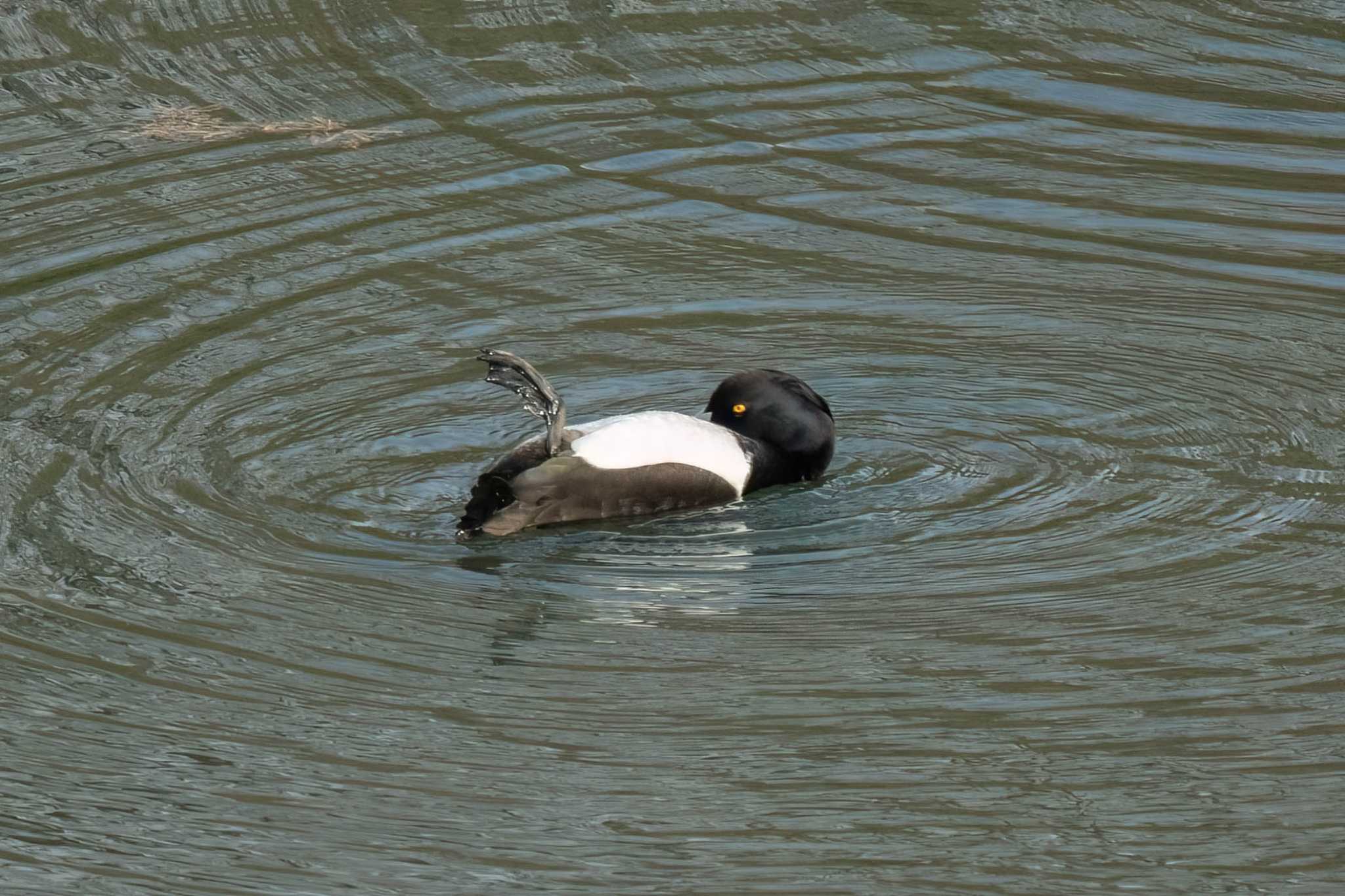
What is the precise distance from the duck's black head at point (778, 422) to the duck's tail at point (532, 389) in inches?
27.0

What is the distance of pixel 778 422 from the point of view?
690 cm

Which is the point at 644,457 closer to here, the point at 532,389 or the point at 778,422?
the point at 532,389

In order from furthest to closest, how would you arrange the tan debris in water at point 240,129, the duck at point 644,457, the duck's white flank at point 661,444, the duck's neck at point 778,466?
the tan debris in water at point 240,129 < the duck's neck at point 778,466 < the duck's white flank at point 661,444 < the duck at point 644,457

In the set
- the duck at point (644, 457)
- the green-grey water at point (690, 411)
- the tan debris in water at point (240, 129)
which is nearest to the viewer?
the green-grey water at point (690, 411)

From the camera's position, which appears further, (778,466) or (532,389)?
(778,466)

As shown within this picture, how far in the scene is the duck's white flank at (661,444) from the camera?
6.58 meters

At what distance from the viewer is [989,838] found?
4496mm

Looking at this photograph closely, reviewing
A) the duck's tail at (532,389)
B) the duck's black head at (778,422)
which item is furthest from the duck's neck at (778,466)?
the duck's tail at (532,389)

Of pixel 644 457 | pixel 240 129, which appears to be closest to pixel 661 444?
pixel 644 457

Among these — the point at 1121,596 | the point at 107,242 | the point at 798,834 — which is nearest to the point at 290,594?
the point at 798,834

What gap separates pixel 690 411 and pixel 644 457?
868mm

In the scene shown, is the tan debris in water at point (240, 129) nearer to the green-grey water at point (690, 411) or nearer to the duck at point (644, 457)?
the green-grey water at point (690, 411)

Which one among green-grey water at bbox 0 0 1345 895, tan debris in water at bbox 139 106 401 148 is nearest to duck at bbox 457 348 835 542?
green-grey water at bbox 0 0 1345 895

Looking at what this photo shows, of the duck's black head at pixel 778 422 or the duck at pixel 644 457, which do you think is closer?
the duck at pixel 644 457
